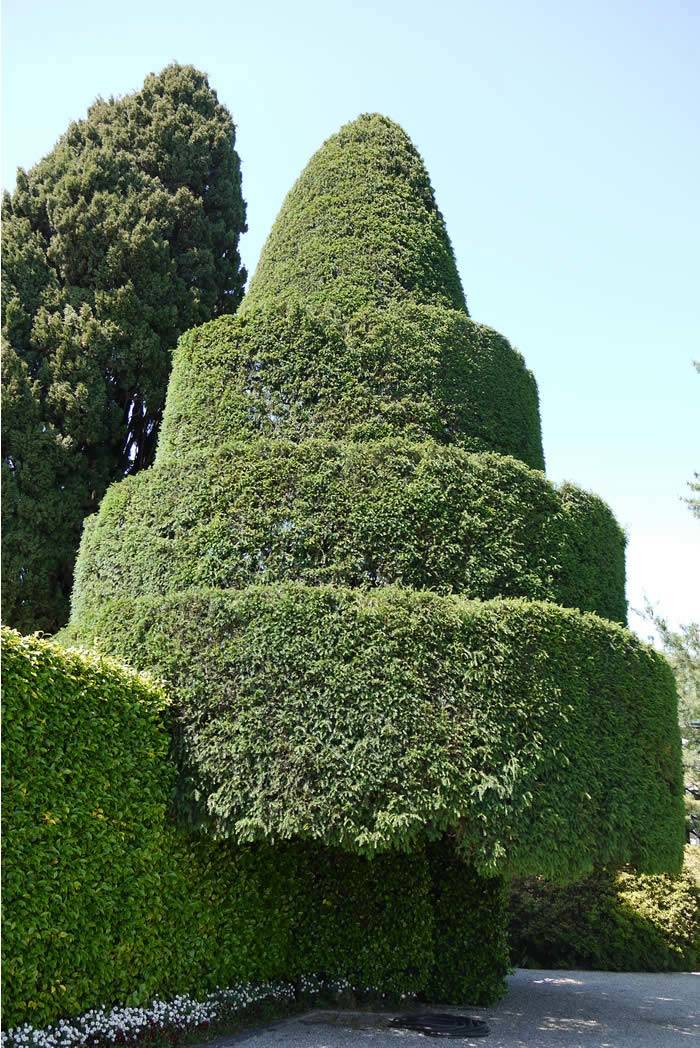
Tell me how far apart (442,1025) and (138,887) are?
3.53m

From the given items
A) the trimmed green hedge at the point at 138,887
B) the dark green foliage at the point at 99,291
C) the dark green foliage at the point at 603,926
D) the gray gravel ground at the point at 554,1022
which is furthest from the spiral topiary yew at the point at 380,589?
the dark green foliage at the point at 603,926

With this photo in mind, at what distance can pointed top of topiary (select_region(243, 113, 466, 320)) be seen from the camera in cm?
1091

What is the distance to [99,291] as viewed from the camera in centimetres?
1383

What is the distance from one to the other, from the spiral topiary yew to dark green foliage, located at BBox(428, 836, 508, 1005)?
2.5 inches

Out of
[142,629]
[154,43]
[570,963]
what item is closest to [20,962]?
[142,629]

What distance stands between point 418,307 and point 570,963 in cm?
1134

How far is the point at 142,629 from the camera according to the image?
8164 millimetres

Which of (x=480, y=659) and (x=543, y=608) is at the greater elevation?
(x=543, y=608)

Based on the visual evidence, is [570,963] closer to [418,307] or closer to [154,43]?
[418,307]

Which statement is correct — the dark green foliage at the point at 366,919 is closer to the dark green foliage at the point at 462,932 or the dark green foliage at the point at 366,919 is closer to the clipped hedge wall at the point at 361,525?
the dark green foliage at the point at 462,932

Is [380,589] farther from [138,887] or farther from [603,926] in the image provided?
[603,926]

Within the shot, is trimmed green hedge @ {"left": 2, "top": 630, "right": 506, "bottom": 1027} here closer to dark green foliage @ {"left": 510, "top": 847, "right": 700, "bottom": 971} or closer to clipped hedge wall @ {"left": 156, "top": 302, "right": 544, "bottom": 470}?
clipped hedge wall @ {"left": 156, "top": 302, "right": 544, "bottom": 470}

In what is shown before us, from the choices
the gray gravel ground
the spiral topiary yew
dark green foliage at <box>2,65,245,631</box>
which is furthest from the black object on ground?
dark green foliage at <box>2,65,245,631</box>

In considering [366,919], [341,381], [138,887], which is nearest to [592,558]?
[341,381]
